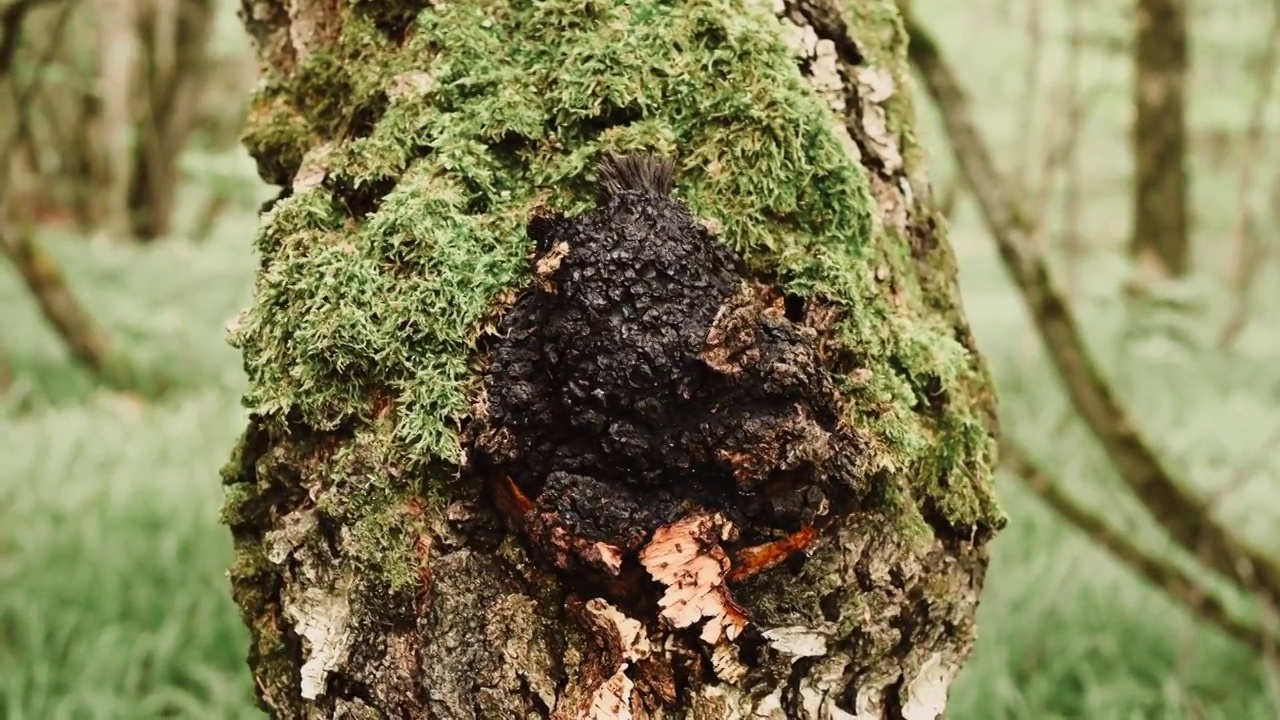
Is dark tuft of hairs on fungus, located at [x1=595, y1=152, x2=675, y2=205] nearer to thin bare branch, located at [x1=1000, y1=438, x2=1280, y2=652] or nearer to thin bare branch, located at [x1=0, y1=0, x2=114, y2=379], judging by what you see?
thin bare branch, located at [x1=1000, y1=438, x2=1280, y2=652]

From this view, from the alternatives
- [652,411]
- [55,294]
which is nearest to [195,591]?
[55,294]

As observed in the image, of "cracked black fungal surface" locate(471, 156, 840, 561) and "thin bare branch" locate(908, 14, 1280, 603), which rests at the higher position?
"cracked black fungal surface" locate(471, 156, 840, 561)

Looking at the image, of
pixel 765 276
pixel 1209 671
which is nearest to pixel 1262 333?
pixel 1209 671

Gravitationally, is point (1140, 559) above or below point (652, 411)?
below

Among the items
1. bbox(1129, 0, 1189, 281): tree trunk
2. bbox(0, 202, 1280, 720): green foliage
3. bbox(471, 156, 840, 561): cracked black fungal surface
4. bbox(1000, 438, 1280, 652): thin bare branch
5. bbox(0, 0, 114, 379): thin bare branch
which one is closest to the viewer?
bbox(471, 156, 840, 561): cracked black fungal surface

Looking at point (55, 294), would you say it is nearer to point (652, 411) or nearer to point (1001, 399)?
point (1001, 399)

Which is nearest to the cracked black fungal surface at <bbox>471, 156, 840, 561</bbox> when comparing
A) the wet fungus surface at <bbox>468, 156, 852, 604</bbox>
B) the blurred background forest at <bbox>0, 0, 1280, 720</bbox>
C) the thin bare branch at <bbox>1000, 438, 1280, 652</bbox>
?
the wet fungus surface at <bbox>468, 156, 852, 604</bbox>

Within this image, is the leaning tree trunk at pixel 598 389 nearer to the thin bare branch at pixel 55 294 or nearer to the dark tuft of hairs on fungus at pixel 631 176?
the dark tuft of hairs on fungus at pixel 631 176

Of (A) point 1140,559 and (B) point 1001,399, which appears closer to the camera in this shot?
(A) point 1140,559
